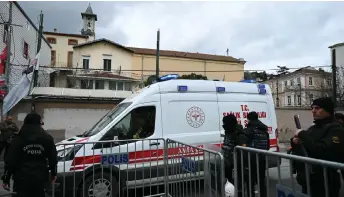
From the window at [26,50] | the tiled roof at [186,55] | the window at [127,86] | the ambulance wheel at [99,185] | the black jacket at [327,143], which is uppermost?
the tiled roof at [186,55]

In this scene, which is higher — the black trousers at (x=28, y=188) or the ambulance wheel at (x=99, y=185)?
the black trousers at (x=28, y=188)

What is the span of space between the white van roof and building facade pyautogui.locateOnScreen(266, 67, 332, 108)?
1868 inches

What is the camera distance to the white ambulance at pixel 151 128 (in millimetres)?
5773

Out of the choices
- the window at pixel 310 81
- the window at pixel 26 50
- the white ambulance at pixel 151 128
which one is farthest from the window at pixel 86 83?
the window at pixel 310 81

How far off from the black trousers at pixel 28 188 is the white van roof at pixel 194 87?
302cm

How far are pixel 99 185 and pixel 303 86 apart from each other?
206ft

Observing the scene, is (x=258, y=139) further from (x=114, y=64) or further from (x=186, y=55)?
(x=186, y=55)

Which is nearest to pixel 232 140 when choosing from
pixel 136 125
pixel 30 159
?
pixel 136 125

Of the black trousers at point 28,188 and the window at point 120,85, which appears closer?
the black trousers at point 28,188

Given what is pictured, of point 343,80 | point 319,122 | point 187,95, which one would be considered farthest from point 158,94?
point 343,80

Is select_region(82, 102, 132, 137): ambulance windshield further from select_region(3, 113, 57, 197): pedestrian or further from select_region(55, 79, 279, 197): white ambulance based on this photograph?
select_region(3, 113, 57, 197): pedestrian

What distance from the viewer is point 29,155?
4359 millimetres

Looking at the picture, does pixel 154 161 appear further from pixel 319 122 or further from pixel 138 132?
pixel 319 122

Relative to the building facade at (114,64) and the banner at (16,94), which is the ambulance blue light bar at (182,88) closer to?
the banner at (16,94)
